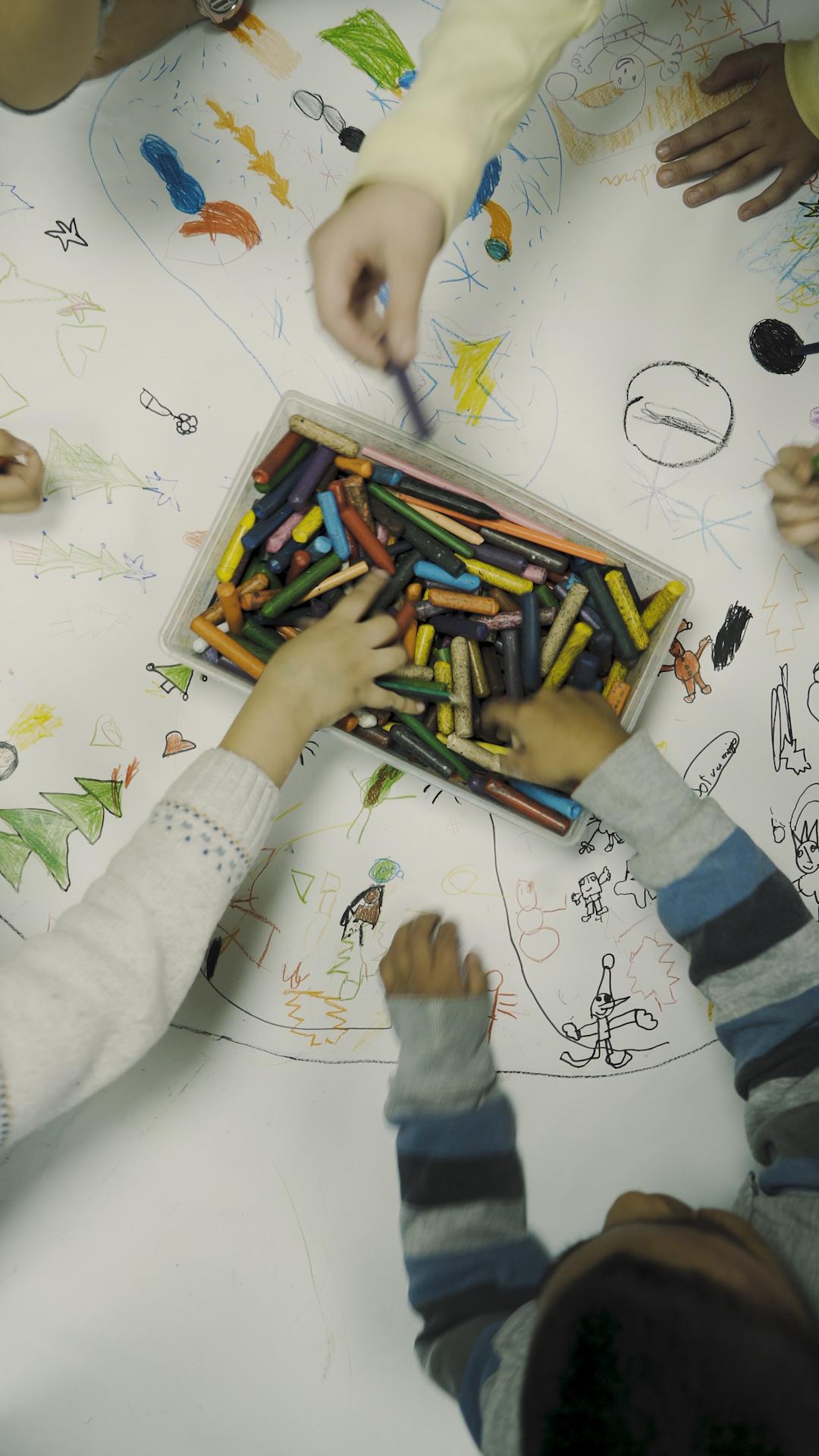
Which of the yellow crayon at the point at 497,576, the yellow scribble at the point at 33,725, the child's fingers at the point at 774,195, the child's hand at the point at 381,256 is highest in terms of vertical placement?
the child's fingers at the point at 774,195

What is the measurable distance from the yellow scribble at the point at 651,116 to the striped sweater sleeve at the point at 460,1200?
80 centimetres

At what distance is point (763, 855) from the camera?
2.31ft

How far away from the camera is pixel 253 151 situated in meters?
0.81

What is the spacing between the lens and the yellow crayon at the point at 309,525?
0.79 meters

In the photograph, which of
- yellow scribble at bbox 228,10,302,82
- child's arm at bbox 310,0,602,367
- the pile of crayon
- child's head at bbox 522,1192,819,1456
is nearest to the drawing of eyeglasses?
yellow scribble at bbox 228,10,302,82

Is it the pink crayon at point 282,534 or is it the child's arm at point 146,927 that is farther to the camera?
the pink crayon at point 282,534

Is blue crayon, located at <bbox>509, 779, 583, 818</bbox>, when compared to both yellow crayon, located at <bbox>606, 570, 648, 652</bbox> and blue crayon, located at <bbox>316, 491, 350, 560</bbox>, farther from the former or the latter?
blue crayon, located at <bbox>316, 491, 350, 560</bbox>

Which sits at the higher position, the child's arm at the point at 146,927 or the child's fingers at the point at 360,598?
the child's fingers at the point at 360,598

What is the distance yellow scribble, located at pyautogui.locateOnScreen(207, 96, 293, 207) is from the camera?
0.81m

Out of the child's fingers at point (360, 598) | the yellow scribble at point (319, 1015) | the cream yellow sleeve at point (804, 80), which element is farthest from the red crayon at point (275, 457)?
the cream yellow sleeve at point (804, 80)

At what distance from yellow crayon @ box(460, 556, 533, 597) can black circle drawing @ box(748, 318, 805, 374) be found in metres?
0.32

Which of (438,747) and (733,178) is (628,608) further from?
(733,178)

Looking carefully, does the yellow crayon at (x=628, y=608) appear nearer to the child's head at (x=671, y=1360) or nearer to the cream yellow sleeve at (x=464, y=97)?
the cream yellow sleeve at (x=464, y=97)

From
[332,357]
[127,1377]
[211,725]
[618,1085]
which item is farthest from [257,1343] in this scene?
[332,357]
